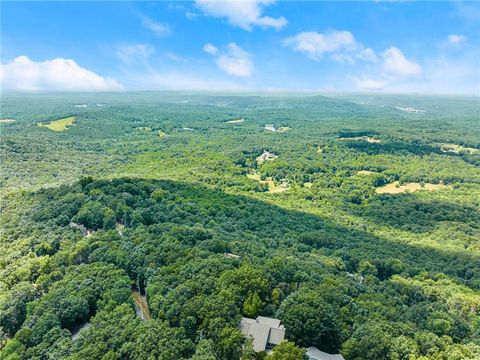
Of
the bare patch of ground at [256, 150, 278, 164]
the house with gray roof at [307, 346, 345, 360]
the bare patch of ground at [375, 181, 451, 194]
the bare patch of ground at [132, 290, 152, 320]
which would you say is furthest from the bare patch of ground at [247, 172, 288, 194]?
the house with gray roof at [307, 346, 345, 360]

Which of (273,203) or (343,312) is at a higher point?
(343,312)

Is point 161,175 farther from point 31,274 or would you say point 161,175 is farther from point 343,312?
point 343,312

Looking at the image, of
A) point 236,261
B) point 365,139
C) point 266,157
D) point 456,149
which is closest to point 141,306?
point 236,261

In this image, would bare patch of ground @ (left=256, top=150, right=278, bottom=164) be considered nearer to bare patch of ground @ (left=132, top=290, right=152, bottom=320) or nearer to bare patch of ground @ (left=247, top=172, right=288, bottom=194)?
bare patch of ground @ (left=247, top=172, right=288, bottom=194)

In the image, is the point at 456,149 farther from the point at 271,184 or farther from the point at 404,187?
the point at 271,184

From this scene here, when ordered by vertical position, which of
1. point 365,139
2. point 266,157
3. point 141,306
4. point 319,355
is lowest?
point 266,157

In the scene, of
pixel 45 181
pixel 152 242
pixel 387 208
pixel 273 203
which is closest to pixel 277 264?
pixel 152 242
